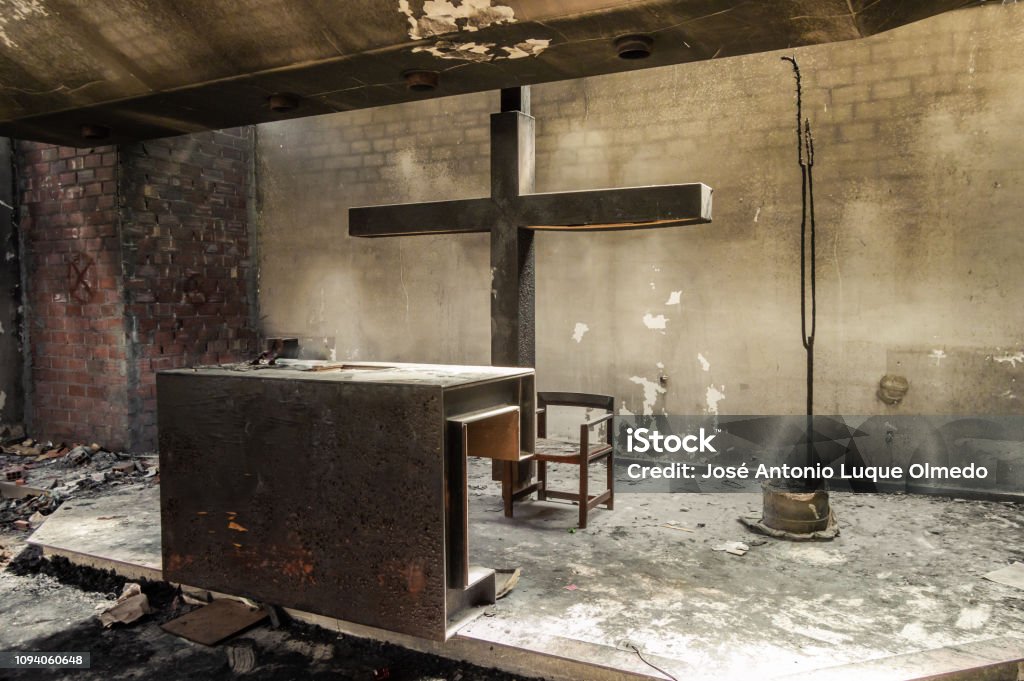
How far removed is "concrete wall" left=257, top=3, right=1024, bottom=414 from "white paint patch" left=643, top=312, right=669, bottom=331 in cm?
2

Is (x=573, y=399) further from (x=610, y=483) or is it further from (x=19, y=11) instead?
(x=19, y=11)

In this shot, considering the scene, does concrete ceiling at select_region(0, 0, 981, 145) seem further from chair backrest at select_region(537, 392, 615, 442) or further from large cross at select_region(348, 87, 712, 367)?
chair backrest at select_region(537, 392, 615, 442)

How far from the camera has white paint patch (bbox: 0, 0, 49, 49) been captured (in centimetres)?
329

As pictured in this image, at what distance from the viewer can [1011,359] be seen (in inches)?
180

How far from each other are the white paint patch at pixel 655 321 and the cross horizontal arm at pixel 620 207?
1.65 metres

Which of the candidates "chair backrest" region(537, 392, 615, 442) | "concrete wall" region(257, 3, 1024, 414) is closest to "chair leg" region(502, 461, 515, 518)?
"chair backrest" region(537, 392, 615, 442)

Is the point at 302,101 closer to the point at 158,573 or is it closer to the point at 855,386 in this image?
the point at 158,573

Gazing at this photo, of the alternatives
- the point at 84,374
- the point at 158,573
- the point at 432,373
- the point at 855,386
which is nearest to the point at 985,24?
the point at 855,386

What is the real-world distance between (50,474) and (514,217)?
168 inches

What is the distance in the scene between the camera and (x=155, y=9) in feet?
10.5

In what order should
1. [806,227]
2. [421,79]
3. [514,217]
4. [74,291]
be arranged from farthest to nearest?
[74,291], [806,227], [514,217], [421,79]

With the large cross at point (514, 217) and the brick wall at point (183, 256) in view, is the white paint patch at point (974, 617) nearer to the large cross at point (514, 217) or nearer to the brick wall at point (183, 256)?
the large cross at point (514, 217)

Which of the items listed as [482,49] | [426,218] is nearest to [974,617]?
[482,49]

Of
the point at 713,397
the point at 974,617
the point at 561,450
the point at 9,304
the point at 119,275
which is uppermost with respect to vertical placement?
the point at 119,275
